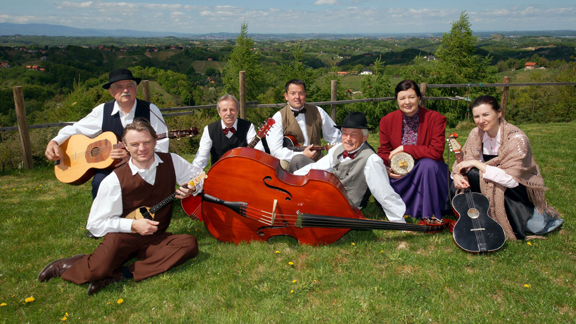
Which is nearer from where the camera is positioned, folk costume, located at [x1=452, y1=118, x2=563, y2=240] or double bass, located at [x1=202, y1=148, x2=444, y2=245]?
double bass, located at [x1=202, y1=148, x2=444, y2=245]

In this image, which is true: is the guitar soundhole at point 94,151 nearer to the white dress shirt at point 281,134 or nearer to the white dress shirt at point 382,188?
the white dress shirt at point 281,134

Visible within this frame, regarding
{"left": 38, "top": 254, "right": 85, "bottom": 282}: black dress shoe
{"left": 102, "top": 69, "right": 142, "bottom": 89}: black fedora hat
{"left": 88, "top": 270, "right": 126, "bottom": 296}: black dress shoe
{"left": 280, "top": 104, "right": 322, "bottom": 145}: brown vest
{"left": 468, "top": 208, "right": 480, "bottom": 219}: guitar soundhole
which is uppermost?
{"left": 102, "top": 69, "right": 142, "bottom": 89}: black fedora hat

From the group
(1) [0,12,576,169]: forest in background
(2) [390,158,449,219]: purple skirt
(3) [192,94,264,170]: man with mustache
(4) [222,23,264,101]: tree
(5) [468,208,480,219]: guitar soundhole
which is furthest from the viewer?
(4) [222,23,264,101]: tree

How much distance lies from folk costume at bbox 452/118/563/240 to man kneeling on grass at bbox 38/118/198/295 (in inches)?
119

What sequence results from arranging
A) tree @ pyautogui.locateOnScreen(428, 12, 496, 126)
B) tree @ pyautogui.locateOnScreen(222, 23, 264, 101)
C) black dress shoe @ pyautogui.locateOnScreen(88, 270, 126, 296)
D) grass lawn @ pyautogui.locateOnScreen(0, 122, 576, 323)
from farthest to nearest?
1. tree @ pyautogui.locateOnScreen(222, 23, 264, 101)
2. tree @ pyautogui.locateOnScreen(428, 12, 496, 126)
3. black dress shoe @ pyautogui.locateOnScreen(88, 270, 126, 296)
4. grass lawn @ pyautogui.locateOnScreen(0, 122, 576, 323)

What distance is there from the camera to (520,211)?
351 centimetres

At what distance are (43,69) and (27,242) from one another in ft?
277

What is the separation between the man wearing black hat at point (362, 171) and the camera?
3.60m

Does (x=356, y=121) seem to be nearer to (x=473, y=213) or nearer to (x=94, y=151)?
(x=473, y=213)

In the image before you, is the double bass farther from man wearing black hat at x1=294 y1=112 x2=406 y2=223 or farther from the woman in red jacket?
the woman in red jacket

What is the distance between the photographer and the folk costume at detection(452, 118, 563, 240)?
341 cm

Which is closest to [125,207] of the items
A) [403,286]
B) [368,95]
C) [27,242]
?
[27,242]

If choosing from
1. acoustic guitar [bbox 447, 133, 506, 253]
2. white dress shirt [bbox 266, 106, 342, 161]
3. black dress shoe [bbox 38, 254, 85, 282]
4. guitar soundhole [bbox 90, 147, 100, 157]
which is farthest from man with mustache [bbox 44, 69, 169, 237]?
acoustic guitar [bbox 447, 133, 506, 253]

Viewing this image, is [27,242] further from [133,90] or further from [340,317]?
[340,317]
